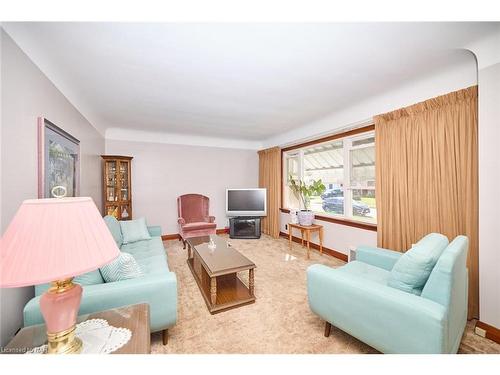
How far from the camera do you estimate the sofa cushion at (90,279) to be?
1457mm

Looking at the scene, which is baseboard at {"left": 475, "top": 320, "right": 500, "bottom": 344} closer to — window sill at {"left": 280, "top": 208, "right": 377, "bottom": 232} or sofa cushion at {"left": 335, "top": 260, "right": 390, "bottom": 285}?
sofa cushion at {"left": 335, "top": 260, "right": 390, "bottom": 285}

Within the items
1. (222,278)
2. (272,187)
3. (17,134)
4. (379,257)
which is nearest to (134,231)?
(222,278)

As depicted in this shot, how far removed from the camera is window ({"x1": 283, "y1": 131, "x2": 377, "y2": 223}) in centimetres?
315

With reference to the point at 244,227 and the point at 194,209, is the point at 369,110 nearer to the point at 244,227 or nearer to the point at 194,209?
the point at 244,227

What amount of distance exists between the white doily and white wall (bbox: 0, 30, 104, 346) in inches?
21.4

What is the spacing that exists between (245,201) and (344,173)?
2.33 m

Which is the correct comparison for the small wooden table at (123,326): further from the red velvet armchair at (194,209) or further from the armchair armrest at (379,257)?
the red velvet armchair at (194,209)

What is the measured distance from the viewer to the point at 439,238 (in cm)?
156

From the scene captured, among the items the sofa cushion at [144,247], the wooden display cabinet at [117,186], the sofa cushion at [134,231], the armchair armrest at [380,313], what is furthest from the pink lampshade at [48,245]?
the wooden display cabinet at [117,186]

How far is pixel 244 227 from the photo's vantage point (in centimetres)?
485

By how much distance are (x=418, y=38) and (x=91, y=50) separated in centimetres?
263

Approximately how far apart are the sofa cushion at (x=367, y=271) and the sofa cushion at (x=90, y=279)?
1969 mm
